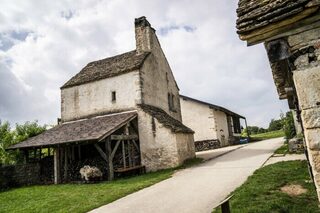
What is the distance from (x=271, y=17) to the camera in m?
A: 3.58

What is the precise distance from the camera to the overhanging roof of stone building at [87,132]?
1276 centimetres

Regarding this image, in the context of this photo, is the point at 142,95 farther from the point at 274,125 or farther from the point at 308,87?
the point at 274,125

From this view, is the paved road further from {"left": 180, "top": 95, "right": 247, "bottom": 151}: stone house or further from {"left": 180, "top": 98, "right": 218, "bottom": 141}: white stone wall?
{"left": 180, "top": 98, "right": 218, "bottom": 141}: white stone wall

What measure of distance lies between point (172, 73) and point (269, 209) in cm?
1764

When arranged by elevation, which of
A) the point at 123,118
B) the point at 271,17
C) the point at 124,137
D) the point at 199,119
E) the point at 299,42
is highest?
the point at 199,119

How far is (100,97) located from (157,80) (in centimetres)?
419

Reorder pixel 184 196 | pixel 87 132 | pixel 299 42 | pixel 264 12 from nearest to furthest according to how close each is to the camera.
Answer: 1. pixel 299 42
2. pixel 264 12
3. pixel 184 196
4. pixel 87 132

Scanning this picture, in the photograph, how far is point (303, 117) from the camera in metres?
3.40

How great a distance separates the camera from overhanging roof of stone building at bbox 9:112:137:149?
41.9 ft

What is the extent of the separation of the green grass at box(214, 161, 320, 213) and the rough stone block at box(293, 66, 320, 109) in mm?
2772

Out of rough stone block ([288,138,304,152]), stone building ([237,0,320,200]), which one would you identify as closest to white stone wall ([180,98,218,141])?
rough stone block ([288,138,304,152])

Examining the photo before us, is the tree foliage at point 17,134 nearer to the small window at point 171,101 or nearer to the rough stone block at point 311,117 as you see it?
the small window at point 171,101

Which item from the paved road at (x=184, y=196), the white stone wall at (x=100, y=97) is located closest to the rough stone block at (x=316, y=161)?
the paved road at (x=184, y=196)

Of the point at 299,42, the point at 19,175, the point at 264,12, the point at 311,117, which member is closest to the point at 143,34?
the point at 19,175
